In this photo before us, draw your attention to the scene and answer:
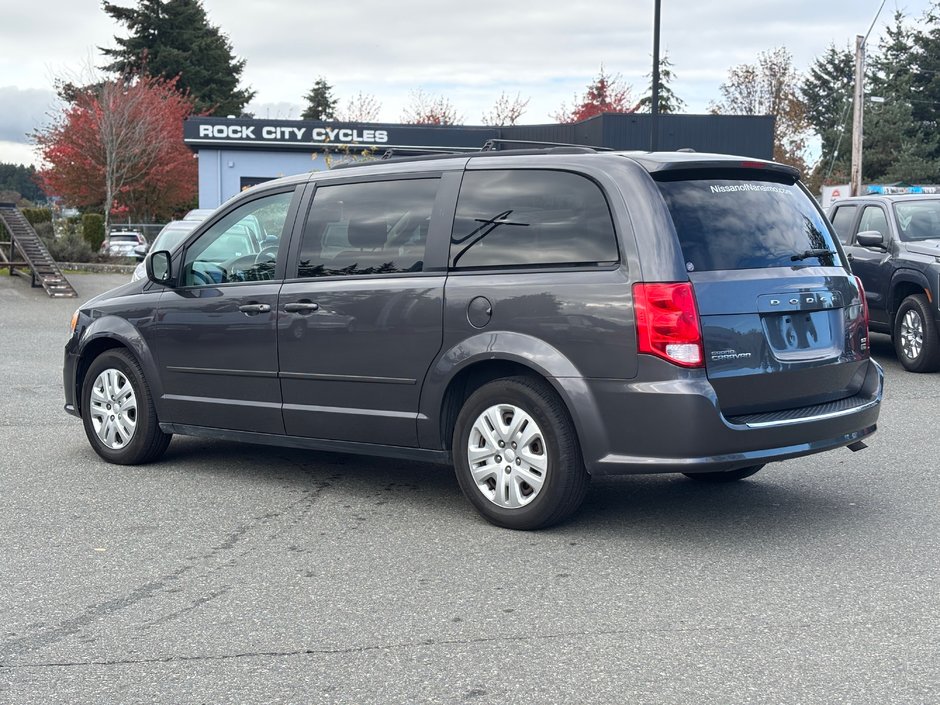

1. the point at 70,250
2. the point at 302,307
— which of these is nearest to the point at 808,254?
the point at 302,307

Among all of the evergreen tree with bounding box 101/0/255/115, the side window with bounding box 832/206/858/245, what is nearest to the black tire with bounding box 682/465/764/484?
the side window with bounding box 832/206/858/245

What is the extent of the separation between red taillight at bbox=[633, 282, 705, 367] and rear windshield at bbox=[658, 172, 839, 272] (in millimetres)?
223

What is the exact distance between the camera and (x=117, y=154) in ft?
157

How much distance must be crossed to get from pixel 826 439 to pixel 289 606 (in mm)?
2788

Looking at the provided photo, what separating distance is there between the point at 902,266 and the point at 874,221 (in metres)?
1.00

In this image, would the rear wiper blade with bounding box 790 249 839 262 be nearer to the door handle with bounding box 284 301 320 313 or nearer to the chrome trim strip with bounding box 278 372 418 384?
the chrome trim strip with bounding box 278 372 418 384

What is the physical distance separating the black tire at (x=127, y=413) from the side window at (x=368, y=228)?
4.94ft

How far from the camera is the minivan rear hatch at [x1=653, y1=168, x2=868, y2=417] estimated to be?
17.9 feet

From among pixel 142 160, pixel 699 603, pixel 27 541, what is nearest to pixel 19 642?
pixel 27 541

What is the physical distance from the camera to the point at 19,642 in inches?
168

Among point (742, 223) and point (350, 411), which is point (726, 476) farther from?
point (350, 411)

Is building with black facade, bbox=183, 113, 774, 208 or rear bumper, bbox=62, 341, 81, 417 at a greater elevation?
building with black facade, bbox=183, 113, 774, 208

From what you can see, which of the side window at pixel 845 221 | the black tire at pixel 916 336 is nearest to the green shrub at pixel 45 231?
the side window at pixel 845 221

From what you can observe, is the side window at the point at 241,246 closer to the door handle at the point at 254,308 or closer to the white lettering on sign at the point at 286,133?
the door handle at the point at 254,308
